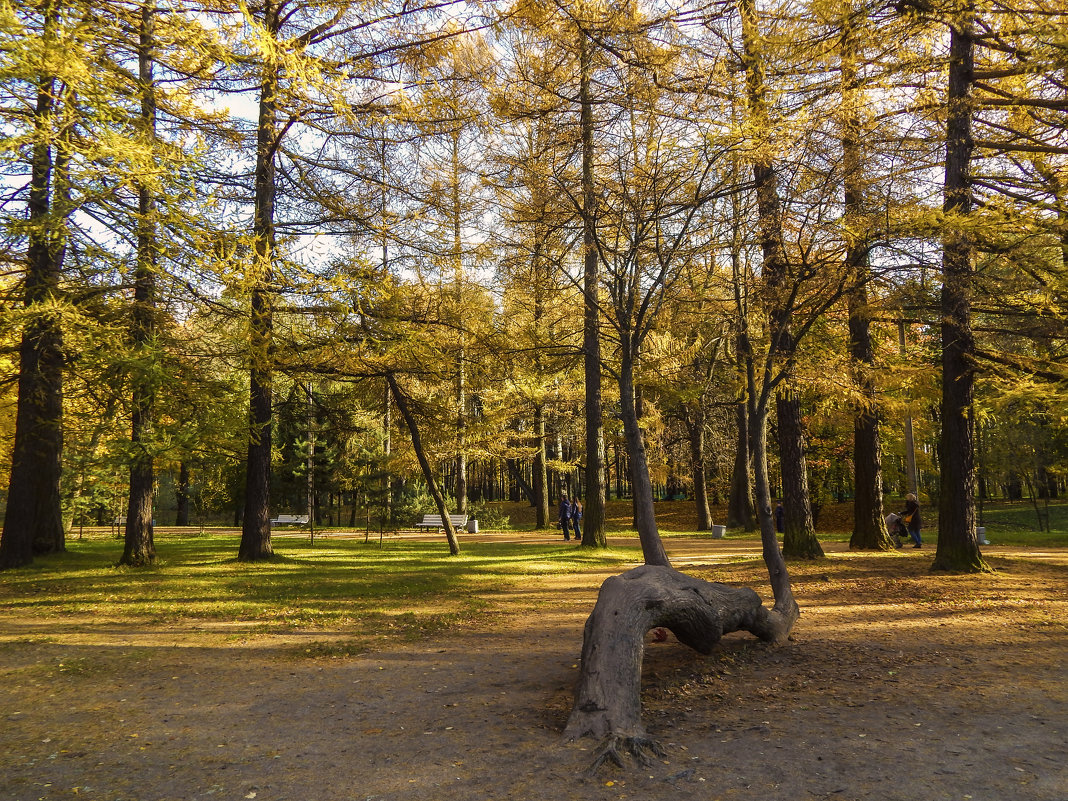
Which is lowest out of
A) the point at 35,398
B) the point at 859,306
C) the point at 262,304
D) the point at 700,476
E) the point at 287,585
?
the point at 287,585

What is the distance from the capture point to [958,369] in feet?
35.0

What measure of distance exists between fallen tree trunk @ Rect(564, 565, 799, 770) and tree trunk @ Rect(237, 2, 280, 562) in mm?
Result: 7123

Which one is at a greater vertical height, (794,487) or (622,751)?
(794,487)

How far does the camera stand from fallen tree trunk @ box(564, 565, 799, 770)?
4137 mm

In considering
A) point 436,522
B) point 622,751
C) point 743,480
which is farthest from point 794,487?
point 436,522

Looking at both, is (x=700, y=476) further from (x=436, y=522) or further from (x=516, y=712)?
(x=516, y=712)

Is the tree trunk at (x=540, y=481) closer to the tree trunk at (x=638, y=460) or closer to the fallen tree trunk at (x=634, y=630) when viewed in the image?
the tree trunk at (x=638, y=460)

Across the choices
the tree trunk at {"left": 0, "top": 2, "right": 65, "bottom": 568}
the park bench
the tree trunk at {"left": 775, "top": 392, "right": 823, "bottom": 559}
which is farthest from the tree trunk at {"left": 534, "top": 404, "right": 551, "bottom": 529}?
the tree trunk at {"left": 0, "top": 2, "right": 65, "bottom": 568}

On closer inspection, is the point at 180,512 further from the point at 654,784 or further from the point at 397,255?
the point at 654,784

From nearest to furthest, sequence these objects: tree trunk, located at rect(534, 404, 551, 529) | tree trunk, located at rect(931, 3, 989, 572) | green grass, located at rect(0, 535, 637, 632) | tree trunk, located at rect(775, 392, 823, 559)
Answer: green grass, located at rect(0, 535, 637, 632), tree trunk, located at rect(931, 3, 989, 572), tree trunk, located at rect(775, 392, 823, 559), tree trunk, located at rect(534, 404, 551, 529)

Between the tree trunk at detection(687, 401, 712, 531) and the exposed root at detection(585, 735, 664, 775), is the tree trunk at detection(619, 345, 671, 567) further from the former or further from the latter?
the tree trunk at detection(687, 401, 712, 531)

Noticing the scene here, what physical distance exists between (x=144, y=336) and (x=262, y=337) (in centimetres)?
204

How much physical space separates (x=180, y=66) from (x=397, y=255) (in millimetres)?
4726

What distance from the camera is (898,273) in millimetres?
9016
